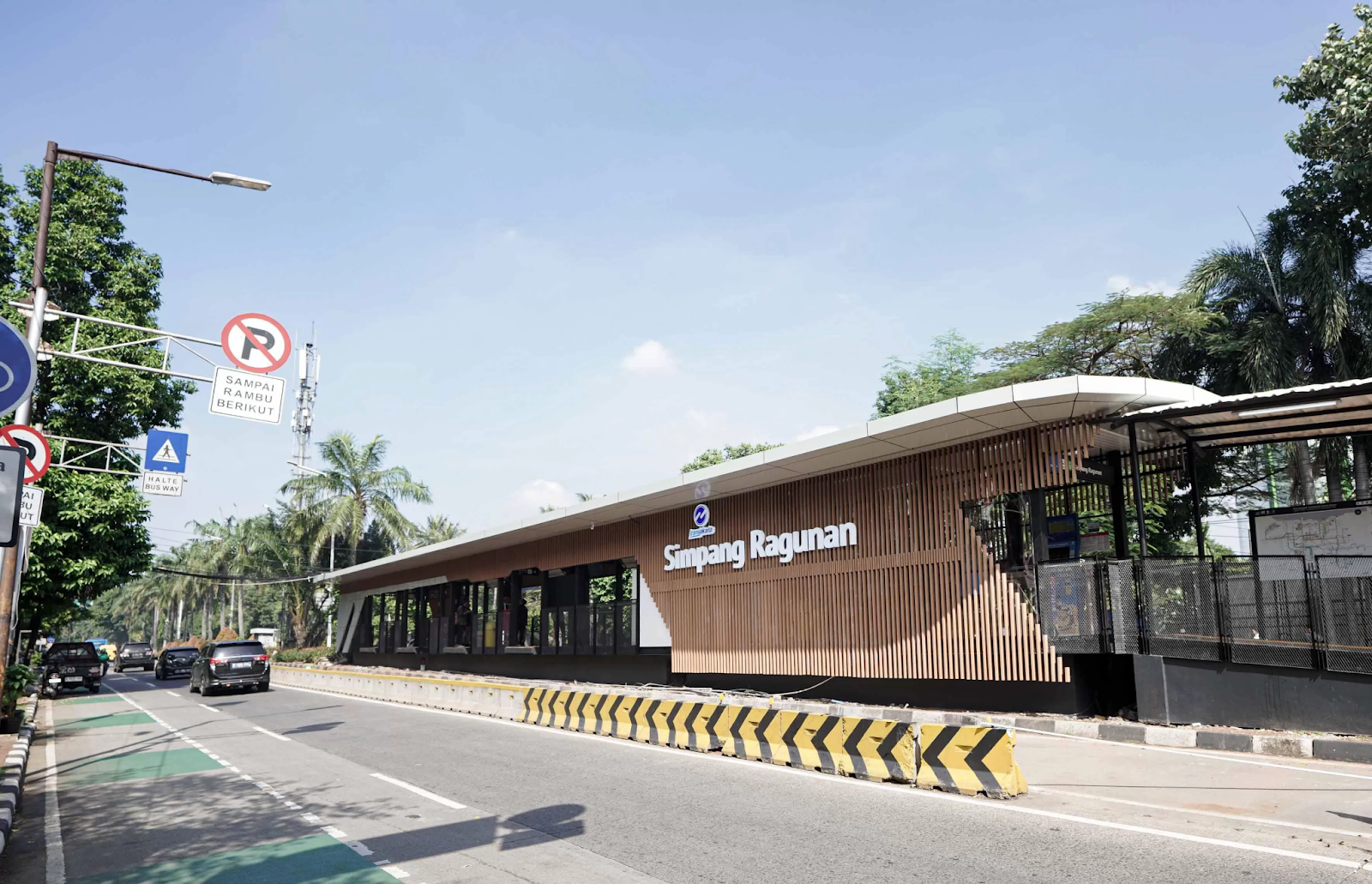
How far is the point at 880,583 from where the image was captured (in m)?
17.4

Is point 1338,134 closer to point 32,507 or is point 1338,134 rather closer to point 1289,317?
point 1289,317

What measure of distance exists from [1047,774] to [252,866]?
796 cm

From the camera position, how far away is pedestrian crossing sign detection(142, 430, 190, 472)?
19.5 meters

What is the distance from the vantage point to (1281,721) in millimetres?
12188

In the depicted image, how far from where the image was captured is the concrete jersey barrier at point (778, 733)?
30.2ft

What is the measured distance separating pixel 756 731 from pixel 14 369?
9.06 m

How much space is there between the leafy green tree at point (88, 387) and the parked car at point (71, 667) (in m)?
3.24

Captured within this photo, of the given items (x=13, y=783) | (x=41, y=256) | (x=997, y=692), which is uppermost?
(x=41, y=256)

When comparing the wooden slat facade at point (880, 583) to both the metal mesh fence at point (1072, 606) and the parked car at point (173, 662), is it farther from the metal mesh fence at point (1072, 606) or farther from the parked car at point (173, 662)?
the parked car at point (173, 662)

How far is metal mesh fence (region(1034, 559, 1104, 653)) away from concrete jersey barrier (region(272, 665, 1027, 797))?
4.71 meters

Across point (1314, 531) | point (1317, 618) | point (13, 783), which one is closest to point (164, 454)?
point (13, 783)

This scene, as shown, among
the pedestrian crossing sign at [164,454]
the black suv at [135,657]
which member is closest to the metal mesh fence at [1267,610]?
the pedestrian crossing sign at [164,454]

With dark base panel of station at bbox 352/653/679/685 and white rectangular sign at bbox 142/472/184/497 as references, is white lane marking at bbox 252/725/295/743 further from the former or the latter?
dark base panel of station at bbox 352/653/679/685

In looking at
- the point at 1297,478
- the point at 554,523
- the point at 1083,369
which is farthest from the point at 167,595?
the point at 1297,478
